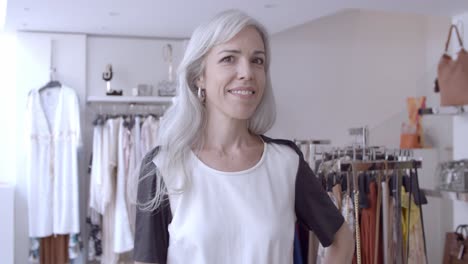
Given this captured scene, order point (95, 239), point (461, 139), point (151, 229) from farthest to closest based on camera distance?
point (95, 239)
point (461, 139)
point (151, 229)

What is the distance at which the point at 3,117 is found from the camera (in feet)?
14.8

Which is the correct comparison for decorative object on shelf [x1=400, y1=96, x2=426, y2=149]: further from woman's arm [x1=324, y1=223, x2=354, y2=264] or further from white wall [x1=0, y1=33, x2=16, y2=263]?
woman's arm [x1=324, y1=223, x2=354, y2=264]

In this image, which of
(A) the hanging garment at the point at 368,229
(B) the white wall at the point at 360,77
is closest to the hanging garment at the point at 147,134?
(B) the white wall at the point at 360,77

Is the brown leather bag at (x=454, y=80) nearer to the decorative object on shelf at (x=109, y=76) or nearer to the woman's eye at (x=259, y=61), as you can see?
the decorative object on shelf at (x=109, y=76)

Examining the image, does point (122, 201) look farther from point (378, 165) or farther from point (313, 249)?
point (378, 165)

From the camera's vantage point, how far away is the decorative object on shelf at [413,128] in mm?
5016

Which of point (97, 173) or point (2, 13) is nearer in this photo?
point (2, 13)

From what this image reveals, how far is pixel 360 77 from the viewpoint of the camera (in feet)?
18.0

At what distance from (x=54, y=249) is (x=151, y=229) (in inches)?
144

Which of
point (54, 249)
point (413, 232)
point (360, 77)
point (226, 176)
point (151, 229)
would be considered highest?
point (360, 77)

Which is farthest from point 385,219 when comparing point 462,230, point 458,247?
point 462,230

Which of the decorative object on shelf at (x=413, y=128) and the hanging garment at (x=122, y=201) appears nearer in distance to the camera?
the hanging garment at (x=122, y=201)

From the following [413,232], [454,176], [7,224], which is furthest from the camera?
[7,224]

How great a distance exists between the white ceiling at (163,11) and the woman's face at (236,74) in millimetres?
2359
